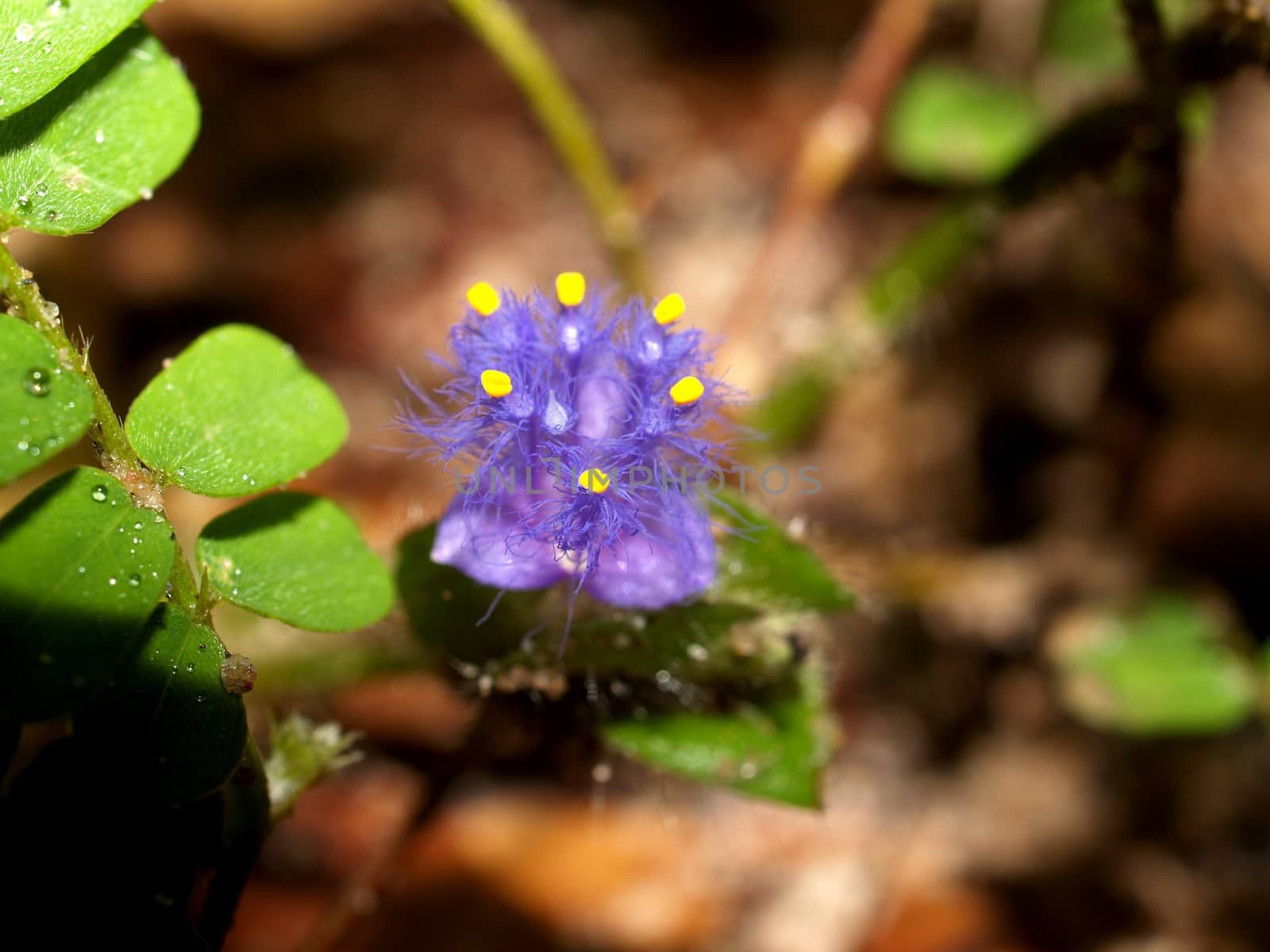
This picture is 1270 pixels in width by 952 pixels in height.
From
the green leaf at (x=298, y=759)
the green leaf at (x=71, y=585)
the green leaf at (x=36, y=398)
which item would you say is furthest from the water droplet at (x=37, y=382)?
the green leaf at (x=298, y=759)

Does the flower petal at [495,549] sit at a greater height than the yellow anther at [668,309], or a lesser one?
lesser

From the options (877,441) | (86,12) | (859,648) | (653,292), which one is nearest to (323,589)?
(86,12)

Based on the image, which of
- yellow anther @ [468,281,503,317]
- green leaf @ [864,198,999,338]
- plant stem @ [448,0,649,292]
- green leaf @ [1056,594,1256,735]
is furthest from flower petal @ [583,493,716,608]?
green leaf @ [1056,594,1256,735]

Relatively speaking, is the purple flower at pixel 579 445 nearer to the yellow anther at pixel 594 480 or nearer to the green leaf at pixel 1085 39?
the yellow anther at pixel 594 480

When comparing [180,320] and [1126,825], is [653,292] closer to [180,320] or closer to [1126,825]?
[180,320]

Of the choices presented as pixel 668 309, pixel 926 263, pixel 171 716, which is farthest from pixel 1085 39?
pixel 171 716

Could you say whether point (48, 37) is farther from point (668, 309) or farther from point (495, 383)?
point (668, 309)
